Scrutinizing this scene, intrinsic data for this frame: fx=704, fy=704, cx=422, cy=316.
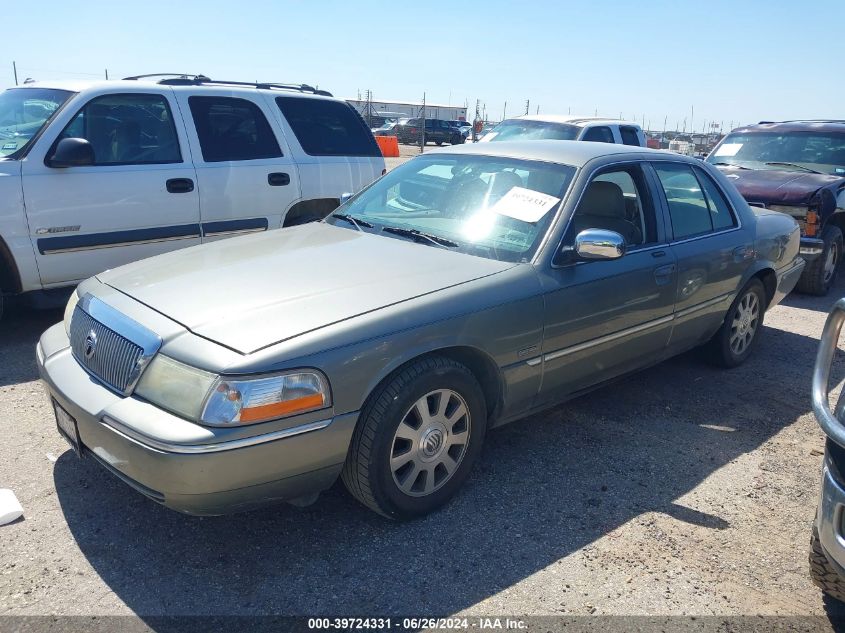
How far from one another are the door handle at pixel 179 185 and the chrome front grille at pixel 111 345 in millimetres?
2551

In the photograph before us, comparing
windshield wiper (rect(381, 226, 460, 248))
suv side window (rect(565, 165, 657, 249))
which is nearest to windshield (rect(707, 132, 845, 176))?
suv side window (rect(565, 165, 657, 249))

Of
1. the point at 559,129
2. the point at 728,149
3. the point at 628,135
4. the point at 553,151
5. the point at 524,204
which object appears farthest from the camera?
the point at 628,135

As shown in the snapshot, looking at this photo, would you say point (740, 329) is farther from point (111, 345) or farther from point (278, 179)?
point (111, 345)

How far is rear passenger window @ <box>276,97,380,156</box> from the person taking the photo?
6.50m

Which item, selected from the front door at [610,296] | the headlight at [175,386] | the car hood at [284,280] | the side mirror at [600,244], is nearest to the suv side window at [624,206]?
the front door at [610,296]

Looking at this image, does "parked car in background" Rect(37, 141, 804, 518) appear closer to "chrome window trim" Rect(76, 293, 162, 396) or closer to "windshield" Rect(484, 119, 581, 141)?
"chrome window trim" Rect(76, 293, 162, 396)

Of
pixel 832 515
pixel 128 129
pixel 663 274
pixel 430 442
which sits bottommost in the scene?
pixel 430 442

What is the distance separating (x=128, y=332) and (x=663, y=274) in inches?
114

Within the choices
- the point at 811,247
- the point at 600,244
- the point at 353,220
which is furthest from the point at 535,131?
the point at 600,244

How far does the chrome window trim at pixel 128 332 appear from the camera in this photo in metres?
2.72

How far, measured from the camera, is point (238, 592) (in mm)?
2660

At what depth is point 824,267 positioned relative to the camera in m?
7.81

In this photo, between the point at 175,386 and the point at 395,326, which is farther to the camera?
the point at 395,326

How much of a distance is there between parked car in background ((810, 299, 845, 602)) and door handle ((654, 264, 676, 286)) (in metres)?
1.60
